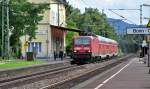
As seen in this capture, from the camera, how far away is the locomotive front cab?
2375 inches

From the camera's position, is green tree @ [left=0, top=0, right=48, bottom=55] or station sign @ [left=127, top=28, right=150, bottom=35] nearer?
station sign @ [left=127, top=28, right=150, bottom=35]

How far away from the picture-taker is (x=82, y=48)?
6081cm

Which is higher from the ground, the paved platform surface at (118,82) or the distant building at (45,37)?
the distant building at (45,37)

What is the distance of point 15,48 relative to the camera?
267 ft

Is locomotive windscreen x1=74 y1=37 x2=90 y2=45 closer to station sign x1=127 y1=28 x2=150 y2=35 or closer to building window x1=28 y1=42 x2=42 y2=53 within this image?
station sign x1=127 y1=28 x2=150 y2=35

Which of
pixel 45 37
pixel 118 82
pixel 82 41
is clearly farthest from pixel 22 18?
pixel 118 82

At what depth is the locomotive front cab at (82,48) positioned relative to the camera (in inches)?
2375

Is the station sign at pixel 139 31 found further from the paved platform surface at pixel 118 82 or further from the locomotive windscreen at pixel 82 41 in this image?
the locomotive windscreen at pixel 82 41

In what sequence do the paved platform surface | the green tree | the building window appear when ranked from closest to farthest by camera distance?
the paved platform surface < the green tree < the building window

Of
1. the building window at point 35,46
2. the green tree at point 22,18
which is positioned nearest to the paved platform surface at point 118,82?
the green tree at point 22,18

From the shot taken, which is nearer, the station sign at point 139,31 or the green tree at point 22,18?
the station sign at point 139,31

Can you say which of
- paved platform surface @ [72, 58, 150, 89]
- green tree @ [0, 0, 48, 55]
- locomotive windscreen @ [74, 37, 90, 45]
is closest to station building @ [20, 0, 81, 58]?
green tree @ [0, 0, 48, 55]

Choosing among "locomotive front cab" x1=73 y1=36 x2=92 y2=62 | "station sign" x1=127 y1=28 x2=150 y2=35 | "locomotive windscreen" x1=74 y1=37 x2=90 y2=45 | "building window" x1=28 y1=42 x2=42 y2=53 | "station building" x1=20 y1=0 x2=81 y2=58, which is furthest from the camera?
"building window" x1=28 y1=42 x2=42 y2=53

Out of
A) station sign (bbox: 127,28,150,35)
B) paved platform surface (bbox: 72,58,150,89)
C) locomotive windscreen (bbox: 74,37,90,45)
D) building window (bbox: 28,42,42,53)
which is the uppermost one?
station sign (bbox: 127,28,150,35)
